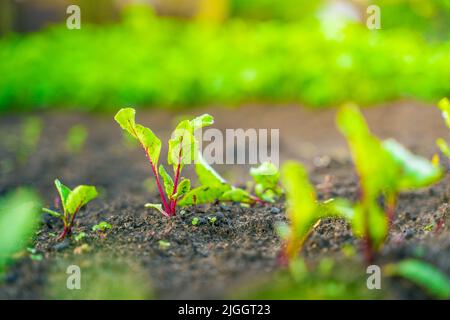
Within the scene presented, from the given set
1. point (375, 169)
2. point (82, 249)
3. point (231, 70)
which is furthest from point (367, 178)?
point (231, 70)

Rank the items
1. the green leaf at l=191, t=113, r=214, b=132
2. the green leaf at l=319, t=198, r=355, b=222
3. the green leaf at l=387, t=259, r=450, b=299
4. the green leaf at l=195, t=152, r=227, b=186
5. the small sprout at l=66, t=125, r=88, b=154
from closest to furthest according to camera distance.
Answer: the green leaf at l=387, t=259, r=450, b=299 → the green leaf at l=319, t=198, r=355, b=222 → the green leaf at l=191, t=113, r=214, b=132 → the green leaf at l=195, t=152, r=227, b=186 → the small sprout at l=66, t=125, r=88, b=154

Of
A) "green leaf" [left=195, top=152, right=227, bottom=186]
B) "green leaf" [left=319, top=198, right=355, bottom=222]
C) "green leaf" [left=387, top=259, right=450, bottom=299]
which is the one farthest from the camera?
"green leaf" [left=195, top=152, right=227, bottom=186]

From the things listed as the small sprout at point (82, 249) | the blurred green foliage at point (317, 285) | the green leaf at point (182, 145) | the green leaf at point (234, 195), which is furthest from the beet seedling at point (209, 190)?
the blurred green foliage at point (317, 285)

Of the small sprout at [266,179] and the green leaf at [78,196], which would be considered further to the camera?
the small sprout at [266,179]

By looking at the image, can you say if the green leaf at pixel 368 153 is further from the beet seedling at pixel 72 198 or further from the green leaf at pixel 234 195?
the beet seedling at pixel 72 198

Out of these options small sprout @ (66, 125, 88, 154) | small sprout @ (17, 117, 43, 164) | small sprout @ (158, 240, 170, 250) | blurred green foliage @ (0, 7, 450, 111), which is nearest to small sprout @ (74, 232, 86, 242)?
small sprout @ (158, 240, 170, 250)

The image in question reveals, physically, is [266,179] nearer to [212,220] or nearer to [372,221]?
[212,220]

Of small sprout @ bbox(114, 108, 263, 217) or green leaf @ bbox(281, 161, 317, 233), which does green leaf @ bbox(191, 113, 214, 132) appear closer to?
small sprout @ bbox(114, 108, 263, 217)
